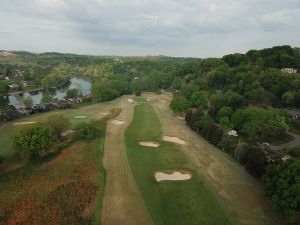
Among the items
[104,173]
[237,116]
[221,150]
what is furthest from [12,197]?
[237,116]

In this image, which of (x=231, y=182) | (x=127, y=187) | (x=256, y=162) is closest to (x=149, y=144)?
(x=127, y=187)

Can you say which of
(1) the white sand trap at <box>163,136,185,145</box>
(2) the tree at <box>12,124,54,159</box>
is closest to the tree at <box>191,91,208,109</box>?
(1) the white sand trap at <box>163,136,185,145</box>

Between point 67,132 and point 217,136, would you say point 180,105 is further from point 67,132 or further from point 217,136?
point 67,132

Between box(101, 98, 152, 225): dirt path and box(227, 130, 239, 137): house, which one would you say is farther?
box(227, 130, 239, 137): house

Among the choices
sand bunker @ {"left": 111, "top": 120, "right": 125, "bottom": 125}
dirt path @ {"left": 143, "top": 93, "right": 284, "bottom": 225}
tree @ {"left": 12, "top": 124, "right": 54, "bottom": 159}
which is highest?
tree @ {"left": 12, "top": 124, "right": 54, "bottom": 159}

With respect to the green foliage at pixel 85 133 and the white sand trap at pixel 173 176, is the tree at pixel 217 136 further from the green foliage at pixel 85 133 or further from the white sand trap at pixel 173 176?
the green foliage at pixel 85 133

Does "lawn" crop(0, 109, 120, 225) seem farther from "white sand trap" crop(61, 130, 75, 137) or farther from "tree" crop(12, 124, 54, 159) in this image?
"white sand trap" crop(61, 130, 75, 137)
